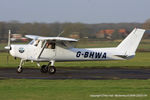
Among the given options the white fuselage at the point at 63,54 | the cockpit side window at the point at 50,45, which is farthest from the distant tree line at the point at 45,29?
the cockpit side window at the point at 50,45

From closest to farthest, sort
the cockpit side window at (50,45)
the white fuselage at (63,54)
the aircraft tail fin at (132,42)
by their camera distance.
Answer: the white fuselage at (63,54)
the cockpit side window at (50,45)
the aircraft tail fin at (132,42)

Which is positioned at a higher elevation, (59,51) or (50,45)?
(50,45)

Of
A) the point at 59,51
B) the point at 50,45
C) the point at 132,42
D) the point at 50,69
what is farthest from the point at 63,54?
the point at 132,42

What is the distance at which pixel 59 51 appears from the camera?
2208cm

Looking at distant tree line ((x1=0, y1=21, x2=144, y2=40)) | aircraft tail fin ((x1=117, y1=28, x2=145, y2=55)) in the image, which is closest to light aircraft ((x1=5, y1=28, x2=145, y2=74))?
aircraft tail fin ((x1=117, y1=28, x2=145, y2=55))

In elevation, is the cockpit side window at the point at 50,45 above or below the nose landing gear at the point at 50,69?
above

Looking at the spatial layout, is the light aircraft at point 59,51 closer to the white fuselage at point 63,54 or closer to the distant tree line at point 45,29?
the white fuselage at point 63,54

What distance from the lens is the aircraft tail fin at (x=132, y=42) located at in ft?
73.0

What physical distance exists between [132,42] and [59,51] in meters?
4.57

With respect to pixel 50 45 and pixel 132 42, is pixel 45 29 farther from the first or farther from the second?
pixel 132 42

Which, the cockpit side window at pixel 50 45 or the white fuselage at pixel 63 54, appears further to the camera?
the cockpit side window at pixel 50 45

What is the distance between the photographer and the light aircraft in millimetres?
21547

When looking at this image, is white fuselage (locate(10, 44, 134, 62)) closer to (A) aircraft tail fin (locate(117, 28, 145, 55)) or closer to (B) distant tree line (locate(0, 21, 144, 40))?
(A) aircraft tail fin (locate(117, 28, 145, 55))
